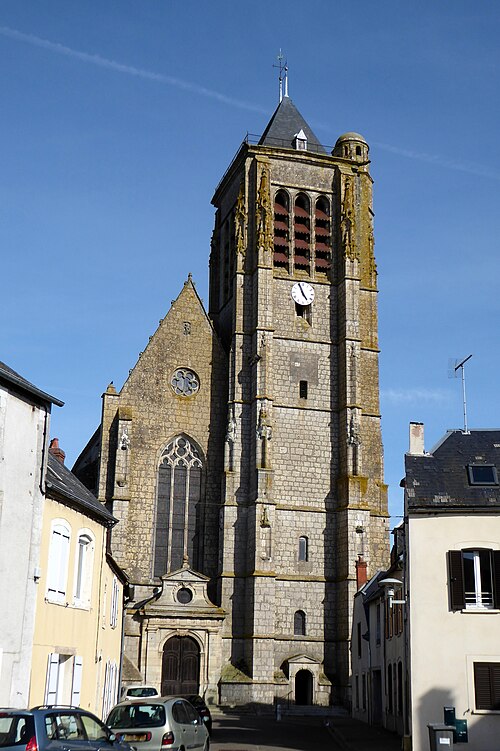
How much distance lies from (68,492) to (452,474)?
879cm

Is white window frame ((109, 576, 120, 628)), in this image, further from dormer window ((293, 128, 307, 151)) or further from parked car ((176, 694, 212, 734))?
dormer window ((293, 128, 307, 151))

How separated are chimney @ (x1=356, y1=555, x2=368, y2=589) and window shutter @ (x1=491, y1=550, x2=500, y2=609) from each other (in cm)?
1722

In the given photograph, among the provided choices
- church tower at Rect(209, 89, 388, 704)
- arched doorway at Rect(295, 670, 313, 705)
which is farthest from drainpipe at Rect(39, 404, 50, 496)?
arched doorway at Rect(295, 670, 313, 705)

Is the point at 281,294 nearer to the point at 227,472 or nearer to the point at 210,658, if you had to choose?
the point at 227,472

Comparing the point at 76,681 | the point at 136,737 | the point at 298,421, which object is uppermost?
the point at 298,421

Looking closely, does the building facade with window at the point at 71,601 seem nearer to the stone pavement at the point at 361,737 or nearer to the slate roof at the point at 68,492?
the slate roof at the point at 68,492

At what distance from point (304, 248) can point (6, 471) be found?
1166 inches

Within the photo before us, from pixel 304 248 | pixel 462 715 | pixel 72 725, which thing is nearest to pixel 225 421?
pixel 304 248

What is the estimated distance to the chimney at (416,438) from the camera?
2253 cm

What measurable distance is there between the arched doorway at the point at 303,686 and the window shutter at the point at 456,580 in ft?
61.7

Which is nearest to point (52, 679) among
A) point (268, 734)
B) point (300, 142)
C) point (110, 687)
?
point (110, 687)

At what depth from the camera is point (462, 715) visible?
18.7 metres

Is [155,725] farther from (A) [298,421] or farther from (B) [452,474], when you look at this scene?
(A) [298,421]

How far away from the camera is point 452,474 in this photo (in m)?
21.2
